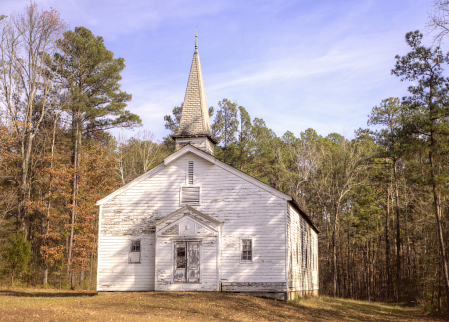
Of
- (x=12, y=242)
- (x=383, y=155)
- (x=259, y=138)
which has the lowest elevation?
(x=12, y=242)

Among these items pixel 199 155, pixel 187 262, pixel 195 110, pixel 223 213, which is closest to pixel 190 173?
pixel 199 155

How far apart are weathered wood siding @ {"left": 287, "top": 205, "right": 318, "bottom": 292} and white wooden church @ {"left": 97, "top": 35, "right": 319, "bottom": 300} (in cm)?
11

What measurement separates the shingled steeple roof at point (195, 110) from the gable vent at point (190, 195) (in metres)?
4.49

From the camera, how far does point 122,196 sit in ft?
71.6

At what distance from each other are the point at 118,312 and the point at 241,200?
8.48 metres

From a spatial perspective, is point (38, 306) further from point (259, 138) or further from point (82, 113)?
point (259, 138)

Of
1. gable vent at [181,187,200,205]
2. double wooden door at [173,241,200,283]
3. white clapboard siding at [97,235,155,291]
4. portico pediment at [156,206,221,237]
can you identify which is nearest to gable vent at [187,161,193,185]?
gable vent at [181,187,200,205]

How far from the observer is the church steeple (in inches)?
985

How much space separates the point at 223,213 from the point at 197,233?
5.49 ft

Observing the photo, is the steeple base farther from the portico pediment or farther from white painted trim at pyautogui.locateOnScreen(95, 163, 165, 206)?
the portico pediment

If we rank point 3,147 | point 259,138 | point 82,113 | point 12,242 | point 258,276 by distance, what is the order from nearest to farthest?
point 258,276, point 12,242, point 3,147, point 82,113, point 259,138

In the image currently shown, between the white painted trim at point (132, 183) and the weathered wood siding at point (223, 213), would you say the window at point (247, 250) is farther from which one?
the white painted trim at point (132, 183)

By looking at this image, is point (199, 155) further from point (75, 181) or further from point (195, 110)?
point (75, 181)

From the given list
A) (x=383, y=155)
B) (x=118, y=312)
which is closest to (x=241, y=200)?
(x=118, y=312)
